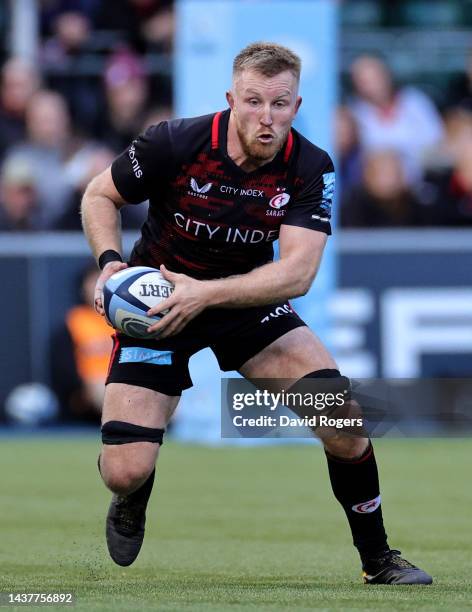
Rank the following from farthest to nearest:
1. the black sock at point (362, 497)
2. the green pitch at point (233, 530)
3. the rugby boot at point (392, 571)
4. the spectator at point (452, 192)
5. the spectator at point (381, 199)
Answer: the spectator at point (452, 192) → the spectator at point (381, 199) → the black sock at point (362, 497) → the rugby boot at point (392, 571) → the green pitch at point (233, 530)

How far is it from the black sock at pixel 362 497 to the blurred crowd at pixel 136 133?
322 inches

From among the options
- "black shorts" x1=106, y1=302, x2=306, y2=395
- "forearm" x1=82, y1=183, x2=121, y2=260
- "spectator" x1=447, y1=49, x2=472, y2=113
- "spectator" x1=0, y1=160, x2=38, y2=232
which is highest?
"forearm" x1=82, y1=183, x2=121, y2=260

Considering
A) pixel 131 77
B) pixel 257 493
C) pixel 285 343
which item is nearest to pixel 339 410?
pixel 285 343

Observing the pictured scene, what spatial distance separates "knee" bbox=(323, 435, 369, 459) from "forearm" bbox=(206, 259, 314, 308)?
65 centimetres

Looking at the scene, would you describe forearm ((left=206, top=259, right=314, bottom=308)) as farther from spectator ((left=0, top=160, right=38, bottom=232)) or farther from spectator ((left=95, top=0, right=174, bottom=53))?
spectator ((left=95, top=0, right=174, bottom=53))

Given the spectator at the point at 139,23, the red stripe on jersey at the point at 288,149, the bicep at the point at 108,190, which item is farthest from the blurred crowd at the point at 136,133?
the red stripe on jersey at the point at 288,149

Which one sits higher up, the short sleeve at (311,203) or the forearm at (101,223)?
the short sleeve at (311,203)

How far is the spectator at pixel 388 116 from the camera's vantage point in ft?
48.7

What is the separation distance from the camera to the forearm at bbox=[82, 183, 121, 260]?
6.24m

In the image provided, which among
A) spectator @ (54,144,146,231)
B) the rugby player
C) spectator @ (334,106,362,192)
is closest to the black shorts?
the rugby player

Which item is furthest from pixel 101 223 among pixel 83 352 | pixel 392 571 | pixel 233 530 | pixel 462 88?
pixel 462 88

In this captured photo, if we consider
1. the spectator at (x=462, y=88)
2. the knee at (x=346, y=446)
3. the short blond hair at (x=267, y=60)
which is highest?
the short blond hair at (x=267, y=60)

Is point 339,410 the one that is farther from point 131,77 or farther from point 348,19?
point 348,19

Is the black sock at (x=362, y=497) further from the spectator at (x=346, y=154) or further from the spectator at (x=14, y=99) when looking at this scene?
the spectator at (x=14, y=99)
